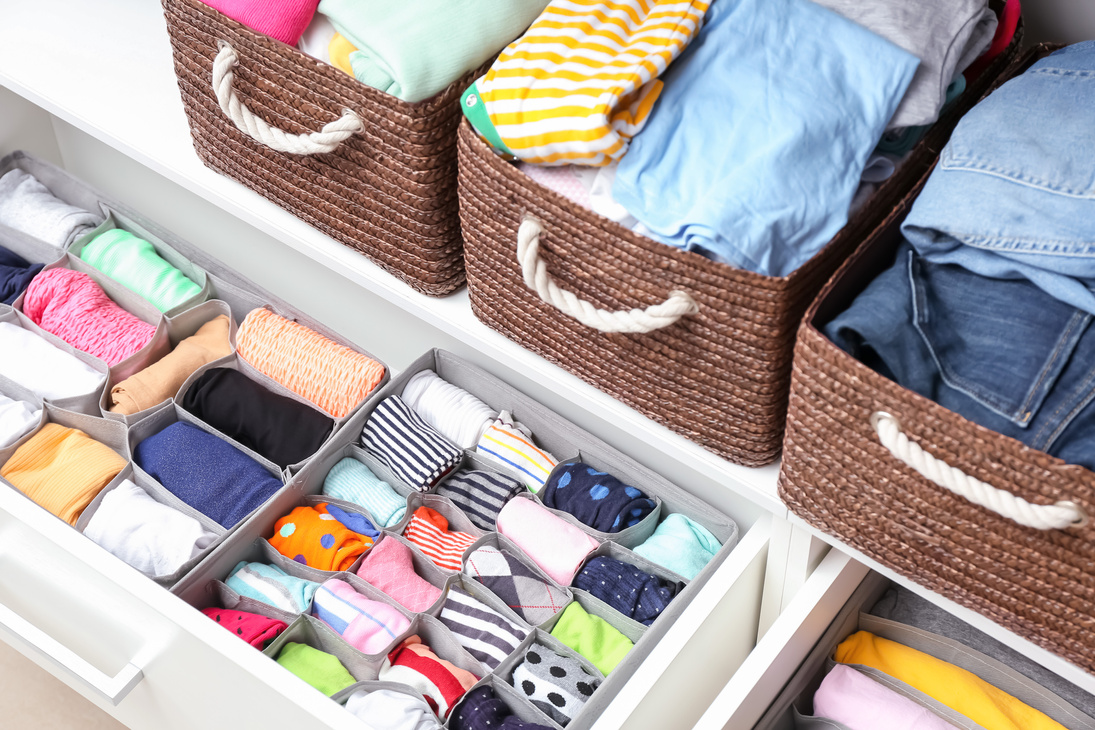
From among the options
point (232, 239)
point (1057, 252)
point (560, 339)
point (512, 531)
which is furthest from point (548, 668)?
point (232, 239)

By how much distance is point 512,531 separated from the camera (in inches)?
39.7

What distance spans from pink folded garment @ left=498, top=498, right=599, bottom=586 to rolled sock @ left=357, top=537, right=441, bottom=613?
0.09m

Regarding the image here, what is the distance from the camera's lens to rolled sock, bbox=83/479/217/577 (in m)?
1.01

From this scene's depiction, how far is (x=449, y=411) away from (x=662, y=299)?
437 millimetres

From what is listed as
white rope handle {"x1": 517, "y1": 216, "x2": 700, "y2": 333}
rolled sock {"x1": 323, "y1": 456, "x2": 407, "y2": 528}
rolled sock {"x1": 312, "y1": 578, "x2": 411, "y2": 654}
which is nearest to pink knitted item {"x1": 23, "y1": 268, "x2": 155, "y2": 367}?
rolled sock {"x1": 323, "y1": 456, "x2": 407, "y2": 528}

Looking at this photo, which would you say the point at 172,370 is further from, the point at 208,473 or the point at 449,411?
the point at 449,411

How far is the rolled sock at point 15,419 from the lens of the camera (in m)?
1.09

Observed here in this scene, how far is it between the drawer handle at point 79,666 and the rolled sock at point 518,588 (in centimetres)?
32

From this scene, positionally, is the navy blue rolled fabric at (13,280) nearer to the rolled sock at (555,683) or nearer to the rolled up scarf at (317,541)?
the rolled up scarf at (317,541)

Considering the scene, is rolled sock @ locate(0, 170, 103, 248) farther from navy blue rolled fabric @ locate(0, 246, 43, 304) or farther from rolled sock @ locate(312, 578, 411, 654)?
rolled sock @ locate(312, 578, 411, 654)

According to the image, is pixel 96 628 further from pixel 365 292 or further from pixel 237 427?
pixel 365 292

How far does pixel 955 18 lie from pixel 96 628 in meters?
0.91

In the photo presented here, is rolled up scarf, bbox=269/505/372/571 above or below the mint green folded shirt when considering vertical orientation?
below

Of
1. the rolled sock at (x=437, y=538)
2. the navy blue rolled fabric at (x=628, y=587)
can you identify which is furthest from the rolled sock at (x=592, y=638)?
the rolled sock at (x=437, y=538)
